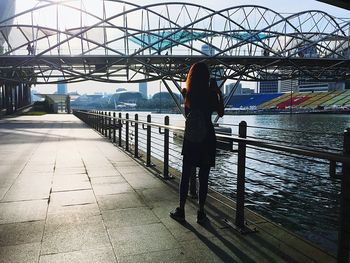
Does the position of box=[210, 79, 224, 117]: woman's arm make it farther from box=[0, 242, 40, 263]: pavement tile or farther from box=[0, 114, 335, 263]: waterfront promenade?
box=[0, 242, 40, 263]: pavement tile

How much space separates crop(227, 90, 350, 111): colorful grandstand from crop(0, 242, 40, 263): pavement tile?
123 meters

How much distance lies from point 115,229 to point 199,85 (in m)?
1.98

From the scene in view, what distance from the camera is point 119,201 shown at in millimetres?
5527

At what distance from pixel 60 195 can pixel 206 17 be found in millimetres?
54750

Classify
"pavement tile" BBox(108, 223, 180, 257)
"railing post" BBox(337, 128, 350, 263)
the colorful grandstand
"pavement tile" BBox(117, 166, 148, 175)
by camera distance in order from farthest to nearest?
the colorful grandstand < "pavement tile" BBox(117, 166, 148, 175) < "pavement tile" BBox(108, 223, 180, 257) < "railing post" BBox(337, 128, 350, 263)

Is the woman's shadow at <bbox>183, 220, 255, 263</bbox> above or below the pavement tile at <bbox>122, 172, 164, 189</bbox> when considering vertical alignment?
above

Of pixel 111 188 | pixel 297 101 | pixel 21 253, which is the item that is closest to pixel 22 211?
pixel 21 253

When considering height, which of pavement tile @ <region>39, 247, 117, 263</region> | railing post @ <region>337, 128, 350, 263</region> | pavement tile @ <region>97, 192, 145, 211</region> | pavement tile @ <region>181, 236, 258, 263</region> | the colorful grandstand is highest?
the colorful grandstand

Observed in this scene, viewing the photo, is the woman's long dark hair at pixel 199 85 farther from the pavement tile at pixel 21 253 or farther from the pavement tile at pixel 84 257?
the pavement tile at pixel 21 253

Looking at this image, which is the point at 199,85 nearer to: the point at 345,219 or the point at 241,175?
the point at 241,175

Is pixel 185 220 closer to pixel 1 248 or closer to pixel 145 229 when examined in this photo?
pixel 145 229

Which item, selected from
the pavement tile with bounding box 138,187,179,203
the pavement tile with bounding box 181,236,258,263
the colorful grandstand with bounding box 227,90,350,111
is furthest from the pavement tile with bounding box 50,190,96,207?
the colorful grandstand with bounding box 227,90,350,111

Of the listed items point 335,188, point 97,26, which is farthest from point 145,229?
point 97,26

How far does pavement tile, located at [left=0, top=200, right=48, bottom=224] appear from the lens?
4648 millimetres
